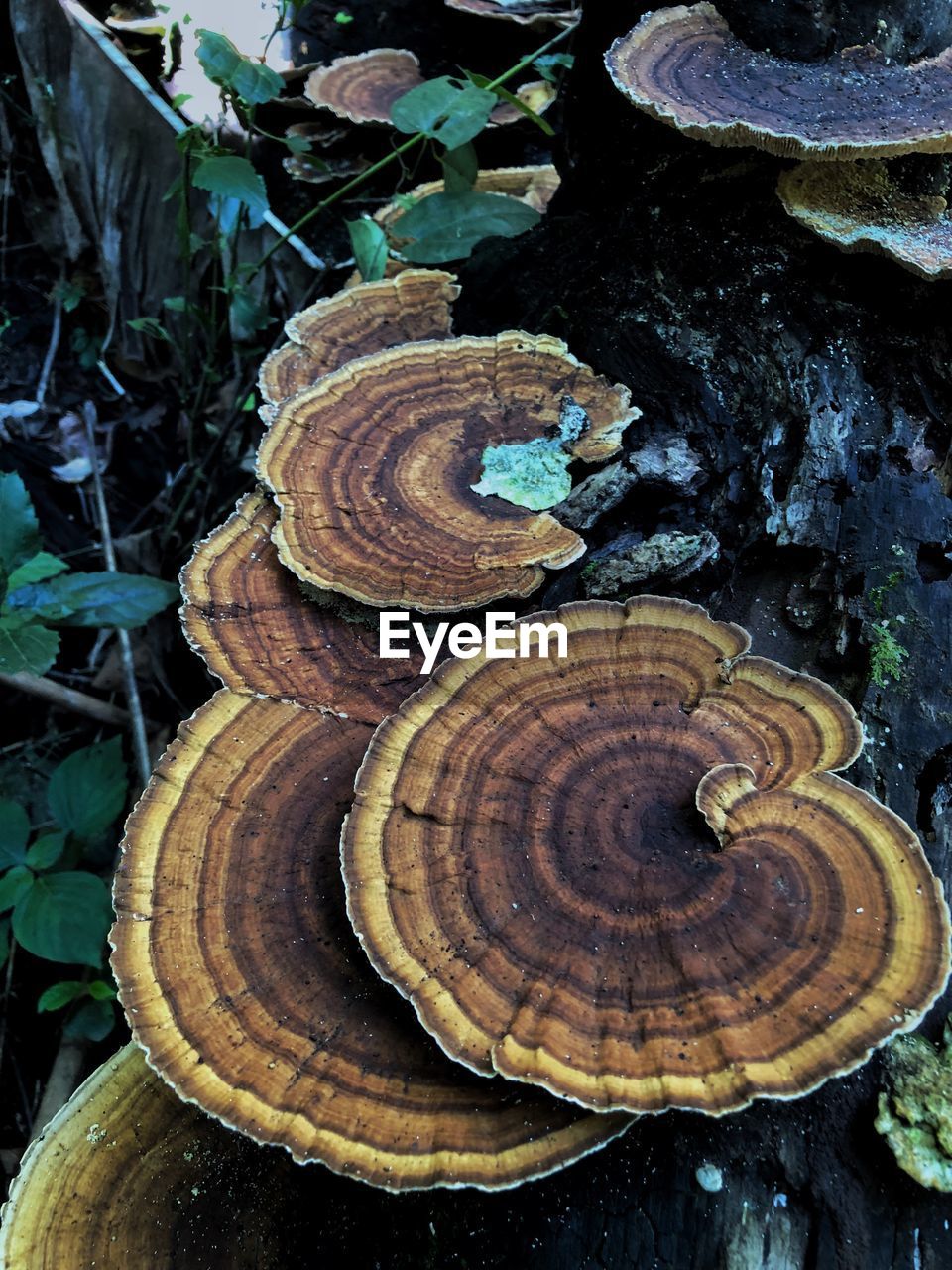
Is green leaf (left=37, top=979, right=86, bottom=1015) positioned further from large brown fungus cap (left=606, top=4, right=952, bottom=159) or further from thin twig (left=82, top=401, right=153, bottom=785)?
large brown fungus cap (left=606, top=4, right=952, bottom=159)

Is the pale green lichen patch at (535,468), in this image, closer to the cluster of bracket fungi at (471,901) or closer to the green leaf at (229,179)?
the cluster of bracket fungi at (471,901)

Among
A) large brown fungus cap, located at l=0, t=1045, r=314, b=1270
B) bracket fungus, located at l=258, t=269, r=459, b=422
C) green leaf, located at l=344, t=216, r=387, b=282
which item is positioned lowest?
large brown fungus cap, located at l=0, t=1045, r=314, b=1270

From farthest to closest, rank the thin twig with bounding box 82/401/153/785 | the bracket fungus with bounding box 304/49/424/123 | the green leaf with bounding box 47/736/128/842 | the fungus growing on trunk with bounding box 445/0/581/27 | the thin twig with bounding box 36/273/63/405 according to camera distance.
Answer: the fungus growing on trunk with bounding box 445/0/581/27 < the thin twig with bounding box 36/273/63/405 < the bracket fungus with bounding box 304/49/424/123 < the thin twig with bounding box 82/401/153/785 < the green leaf with bounding box 47/736/128/842

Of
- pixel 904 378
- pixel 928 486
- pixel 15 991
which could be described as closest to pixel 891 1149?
pixel 928 486

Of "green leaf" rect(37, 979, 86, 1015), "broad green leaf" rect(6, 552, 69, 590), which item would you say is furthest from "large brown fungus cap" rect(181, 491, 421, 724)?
"green leaf" rect(37, 979, 86, 1015)

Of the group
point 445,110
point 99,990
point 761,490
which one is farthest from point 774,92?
point 99,990
